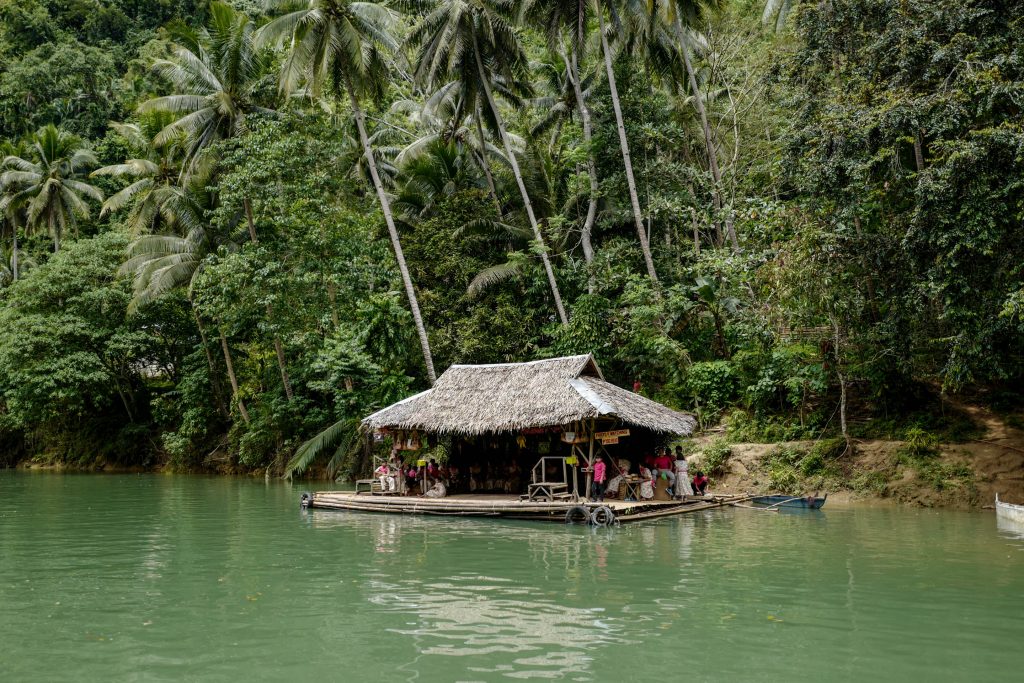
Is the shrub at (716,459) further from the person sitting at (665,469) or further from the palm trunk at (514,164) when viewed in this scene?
the palm trunk at (514,164)

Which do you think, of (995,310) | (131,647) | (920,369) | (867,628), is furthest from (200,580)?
(920,369)

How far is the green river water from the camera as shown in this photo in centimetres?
659

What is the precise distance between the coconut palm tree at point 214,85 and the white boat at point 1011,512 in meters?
24.5

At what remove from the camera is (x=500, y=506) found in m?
16.4

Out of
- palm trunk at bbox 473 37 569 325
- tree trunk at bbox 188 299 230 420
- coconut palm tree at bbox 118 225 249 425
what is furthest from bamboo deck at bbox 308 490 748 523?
tree trunk at bbox 188 299 230 420

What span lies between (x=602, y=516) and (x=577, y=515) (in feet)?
2.00

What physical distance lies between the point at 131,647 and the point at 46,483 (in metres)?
23.1

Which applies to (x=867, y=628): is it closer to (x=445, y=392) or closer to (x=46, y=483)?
(x=445, y=392)

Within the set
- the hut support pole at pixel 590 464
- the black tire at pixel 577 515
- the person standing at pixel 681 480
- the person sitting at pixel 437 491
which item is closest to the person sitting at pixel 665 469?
the person standing at pixel 681 480

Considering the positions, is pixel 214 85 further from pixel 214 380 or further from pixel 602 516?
pixel 602 516

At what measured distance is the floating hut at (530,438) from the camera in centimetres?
1633

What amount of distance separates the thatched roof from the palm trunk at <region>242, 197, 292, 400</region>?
10.6 meters

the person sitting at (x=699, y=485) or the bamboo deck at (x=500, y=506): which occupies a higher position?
the person sitting at (x=699, y=485)

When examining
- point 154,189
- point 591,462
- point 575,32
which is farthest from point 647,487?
point 154,189
